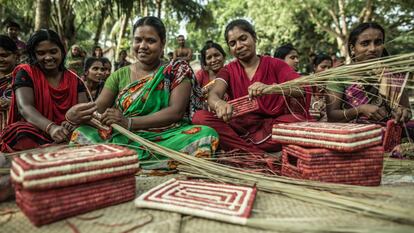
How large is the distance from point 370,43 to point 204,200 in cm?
211

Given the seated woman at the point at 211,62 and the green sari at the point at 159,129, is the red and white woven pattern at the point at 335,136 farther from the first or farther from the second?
the seated woman at the point at 211,62

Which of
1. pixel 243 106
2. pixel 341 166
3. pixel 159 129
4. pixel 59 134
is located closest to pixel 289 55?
pixel 243 106

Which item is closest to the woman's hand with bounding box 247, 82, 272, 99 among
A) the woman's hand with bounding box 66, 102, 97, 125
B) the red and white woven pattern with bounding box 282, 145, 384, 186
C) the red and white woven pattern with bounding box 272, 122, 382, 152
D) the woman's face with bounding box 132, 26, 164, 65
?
the red and white woven pattern with bounding box 272, 122, 382, 152

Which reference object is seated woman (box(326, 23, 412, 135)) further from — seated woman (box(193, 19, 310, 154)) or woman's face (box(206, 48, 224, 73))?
woman's face (box(206, 48, 224, 73))

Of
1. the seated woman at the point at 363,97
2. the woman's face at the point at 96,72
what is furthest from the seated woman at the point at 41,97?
the seated woman at the point at 363,97

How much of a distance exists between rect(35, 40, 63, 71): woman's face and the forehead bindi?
254cm

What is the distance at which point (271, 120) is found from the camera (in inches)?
113

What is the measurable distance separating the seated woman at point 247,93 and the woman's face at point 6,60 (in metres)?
2.03

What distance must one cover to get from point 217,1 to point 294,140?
69.8 ft

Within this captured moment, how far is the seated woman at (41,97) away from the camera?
262 cm

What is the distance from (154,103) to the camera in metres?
2.72

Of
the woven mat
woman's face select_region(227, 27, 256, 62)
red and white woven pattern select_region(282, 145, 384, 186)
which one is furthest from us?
woman's face select_region(227, 27, 256, 62)

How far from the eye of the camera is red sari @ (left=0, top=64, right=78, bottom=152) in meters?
2.64

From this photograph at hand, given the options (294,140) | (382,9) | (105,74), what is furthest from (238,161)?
(382,9)
